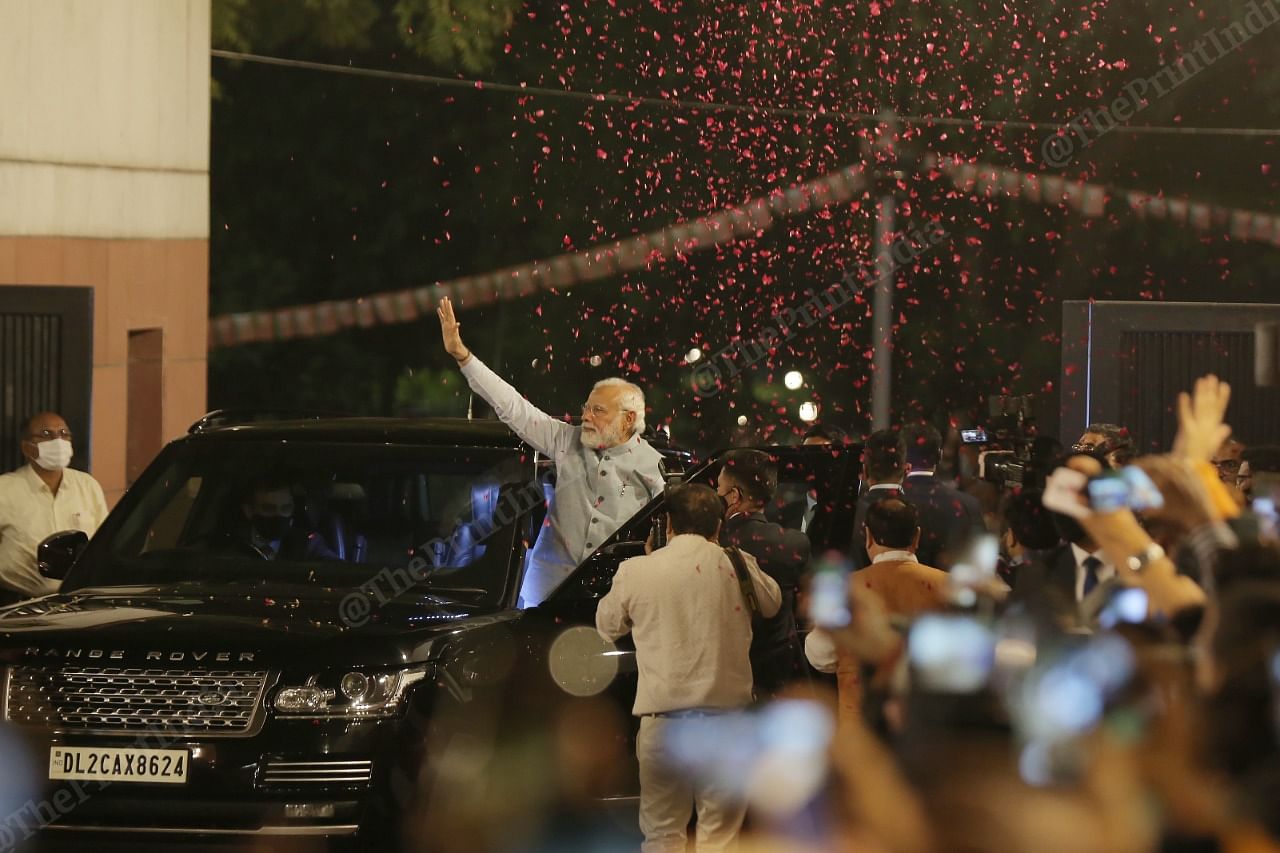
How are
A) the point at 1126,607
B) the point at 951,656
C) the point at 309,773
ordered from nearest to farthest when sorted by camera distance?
1. the point at 951,656
2. the point at 1126,607
3. the point at 309,773

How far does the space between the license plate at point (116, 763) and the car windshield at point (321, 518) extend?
1.11m

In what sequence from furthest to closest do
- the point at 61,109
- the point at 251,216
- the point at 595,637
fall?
the point at 251,216, the point at 61,109, the point at 595,637

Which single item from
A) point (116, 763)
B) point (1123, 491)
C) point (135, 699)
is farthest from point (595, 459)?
point (1123, 491)

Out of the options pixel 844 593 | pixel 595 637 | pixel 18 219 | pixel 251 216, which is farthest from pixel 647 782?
pixel 251 216

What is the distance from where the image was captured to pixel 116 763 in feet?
21.5

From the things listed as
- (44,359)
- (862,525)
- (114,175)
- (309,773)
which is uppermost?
(114,175)

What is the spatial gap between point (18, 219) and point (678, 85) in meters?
18.3

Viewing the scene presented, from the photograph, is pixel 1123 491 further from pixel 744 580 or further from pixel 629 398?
pixel 629 398

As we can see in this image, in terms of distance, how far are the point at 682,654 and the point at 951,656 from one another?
2.80 m

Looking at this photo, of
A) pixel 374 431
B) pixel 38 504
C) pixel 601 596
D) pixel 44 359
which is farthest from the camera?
pixel 44 359

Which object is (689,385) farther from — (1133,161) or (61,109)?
(61,109)

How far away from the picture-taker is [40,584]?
30.8 feet

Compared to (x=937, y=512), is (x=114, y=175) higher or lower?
higher

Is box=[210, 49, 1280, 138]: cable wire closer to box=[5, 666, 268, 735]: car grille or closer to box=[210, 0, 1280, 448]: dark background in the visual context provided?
box=[210, 0, 1280, 448]: dark background
